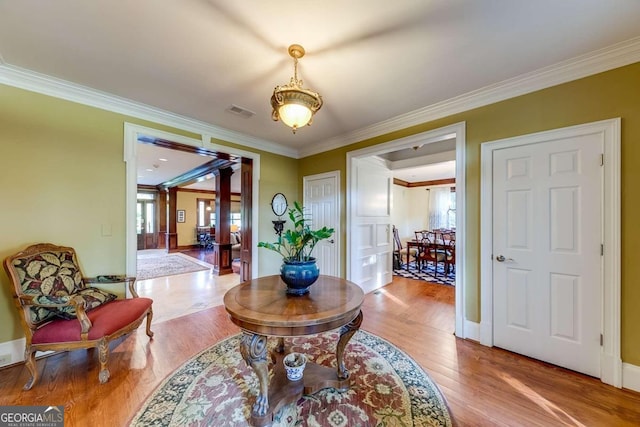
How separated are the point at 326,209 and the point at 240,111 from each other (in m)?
2.03

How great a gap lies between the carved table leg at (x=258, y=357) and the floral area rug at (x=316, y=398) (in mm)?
134

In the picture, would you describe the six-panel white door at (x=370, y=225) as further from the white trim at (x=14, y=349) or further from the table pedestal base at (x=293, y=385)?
the white trim at (x=14, y=349)

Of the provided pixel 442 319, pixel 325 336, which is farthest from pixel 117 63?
pixel 442 319

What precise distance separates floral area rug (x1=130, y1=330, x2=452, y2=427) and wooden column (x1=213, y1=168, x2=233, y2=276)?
3465 millimetres

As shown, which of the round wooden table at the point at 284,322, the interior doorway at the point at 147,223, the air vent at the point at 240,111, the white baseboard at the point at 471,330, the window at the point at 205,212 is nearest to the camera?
the round wooden table at the point at 284,322

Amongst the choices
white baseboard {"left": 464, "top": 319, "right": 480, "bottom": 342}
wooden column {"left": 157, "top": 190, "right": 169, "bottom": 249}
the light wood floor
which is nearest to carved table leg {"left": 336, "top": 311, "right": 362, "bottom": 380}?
the light wood floor

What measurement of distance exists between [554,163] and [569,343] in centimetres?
157

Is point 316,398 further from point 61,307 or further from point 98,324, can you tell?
point 61,307

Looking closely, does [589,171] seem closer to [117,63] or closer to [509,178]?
[509,178]

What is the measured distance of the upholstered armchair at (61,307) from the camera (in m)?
1.80

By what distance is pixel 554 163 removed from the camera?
81.9 inches

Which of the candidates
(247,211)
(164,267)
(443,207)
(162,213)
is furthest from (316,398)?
(162,213)

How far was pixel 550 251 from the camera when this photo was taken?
2.10m

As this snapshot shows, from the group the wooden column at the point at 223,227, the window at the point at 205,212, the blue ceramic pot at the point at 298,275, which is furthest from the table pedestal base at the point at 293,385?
the window at the point at 205,212
